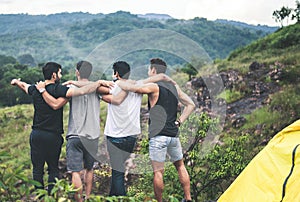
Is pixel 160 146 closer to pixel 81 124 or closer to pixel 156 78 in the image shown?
pixel 156 78

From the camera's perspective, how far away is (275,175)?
324cm

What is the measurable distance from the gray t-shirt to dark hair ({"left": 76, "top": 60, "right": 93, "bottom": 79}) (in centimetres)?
16

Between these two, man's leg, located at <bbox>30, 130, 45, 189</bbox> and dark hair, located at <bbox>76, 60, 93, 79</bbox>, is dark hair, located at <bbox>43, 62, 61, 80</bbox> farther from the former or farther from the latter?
man's leg, located at <bbox>30, 130, 45, 189</bbox>

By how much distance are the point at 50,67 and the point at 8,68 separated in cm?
2505

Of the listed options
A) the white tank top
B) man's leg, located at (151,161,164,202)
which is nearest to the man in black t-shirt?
the white tank top

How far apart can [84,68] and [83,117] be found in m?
0.40

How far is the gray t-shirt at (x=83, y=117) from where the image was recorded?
393 cm

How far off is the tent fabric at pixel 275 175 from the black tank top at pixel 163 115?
72cm

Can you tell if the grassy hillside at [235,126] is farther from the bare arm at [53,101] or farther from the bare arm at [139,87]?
the bare arm at [139,87]

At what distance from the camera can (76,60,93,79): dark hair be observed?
3.92 m

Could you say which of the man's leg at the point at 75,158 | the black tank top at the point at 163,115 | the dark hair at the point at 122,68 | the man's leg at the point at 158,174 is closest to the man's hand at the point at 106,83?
the dark hair at the point at 122,68

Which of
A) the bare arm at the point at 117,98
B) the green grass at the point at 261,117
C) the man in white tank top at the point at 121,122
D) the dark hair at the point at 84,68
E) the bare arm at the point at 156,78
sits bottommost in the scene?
the green grass at the point at 261,117

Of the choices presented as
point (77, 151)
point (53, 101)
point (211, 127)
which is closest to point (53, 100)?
point (53, 101)

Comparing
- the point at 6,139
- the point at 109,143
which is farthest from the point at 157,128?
the point at 6,139
